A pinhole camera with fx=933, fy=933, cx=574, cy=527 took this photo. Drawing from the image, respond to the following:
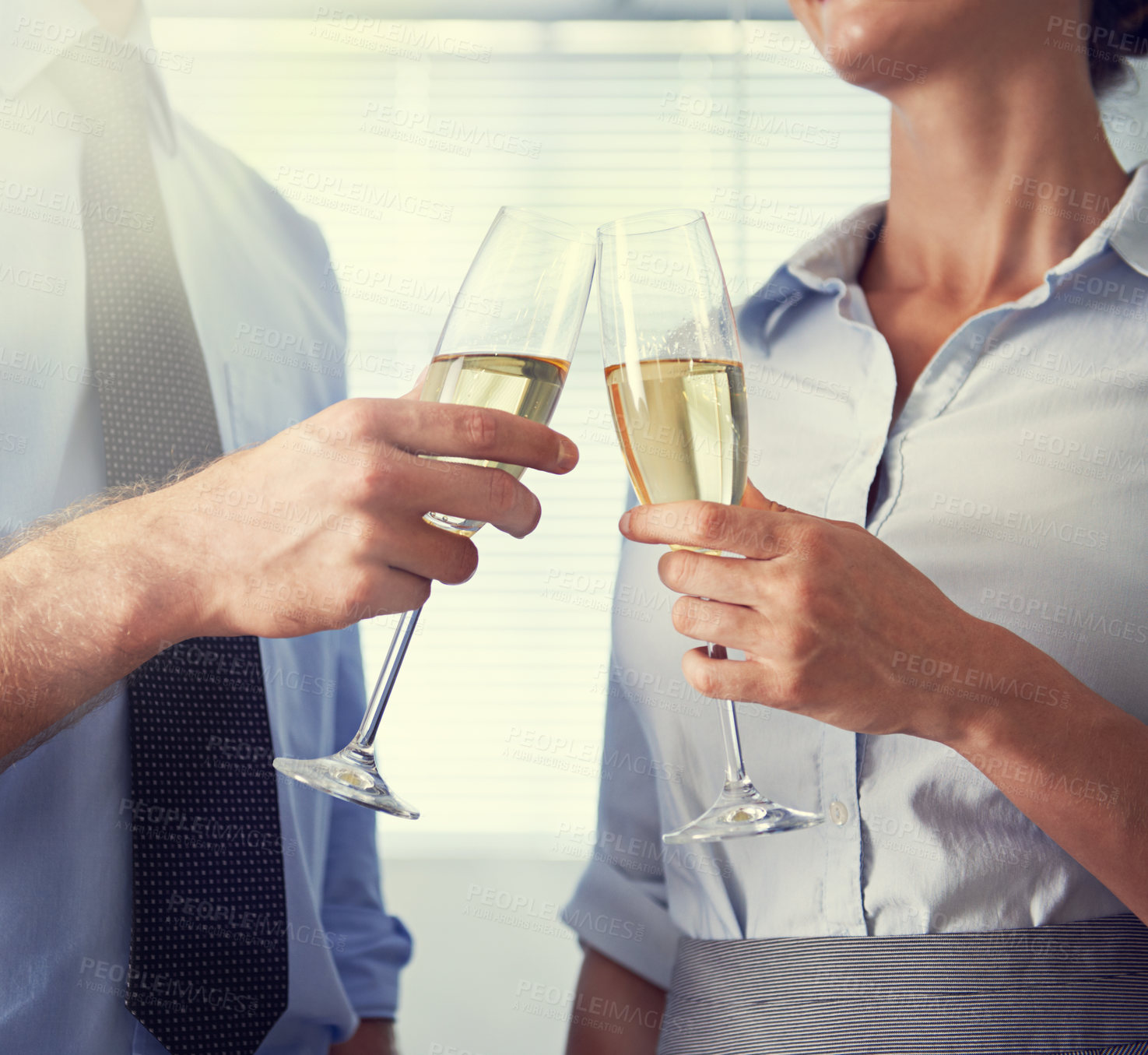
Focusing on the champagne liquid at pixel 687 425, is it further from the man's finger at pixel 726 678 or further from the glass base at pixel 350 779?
the glass base at pixel 350 779

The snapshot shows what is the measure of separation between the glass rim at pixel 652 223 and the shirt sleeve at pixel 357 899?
72 centimetres

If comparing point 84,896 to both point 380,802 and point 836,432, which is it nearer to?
point 380,802

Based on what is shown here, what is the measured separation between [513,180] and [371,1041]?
2.66 metres

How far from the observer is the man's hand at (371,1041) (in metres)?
1.15

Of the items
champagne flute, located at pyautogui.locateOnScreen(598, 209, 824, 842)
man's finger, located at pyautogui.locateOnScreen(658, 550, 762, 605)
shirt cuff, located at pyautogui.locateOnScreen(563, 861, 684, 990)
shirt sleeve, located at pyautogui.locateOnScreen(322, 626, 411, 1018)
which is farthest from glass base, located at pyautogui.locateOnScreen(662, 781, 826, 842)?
shirt sleeve, located at pyautogui.locateOnScreen(322, 626, 411, 1018)

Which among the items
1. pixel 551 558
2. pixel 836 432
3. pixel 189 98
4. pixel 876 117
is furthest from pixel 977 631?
pixel 189 98

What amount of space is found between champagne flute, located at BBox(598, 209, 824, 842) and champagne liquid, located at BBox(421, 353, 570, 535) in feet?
0.22

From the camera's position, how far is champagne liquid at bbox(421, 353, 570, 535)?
0.74 m

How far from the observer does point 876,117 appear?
3137 mm

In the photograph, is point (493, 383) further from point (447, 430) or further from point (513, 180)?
point (513, 180)

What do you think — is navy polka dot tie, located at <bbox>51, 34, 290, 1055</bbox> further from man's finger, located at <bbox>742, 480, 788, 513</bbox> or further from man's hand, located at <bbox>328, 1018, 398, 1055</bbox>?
man's finger, located at <bbox>742, 480, 788, 513</bbox>

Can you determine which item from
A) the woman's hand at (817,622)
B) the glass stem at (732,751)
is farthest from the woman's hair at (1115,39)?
the glass stem at (732,751)

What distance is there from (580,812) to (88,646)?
7.57 ft

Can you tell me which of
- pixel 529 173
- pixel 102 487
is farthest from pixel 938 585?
pixel 529 173
